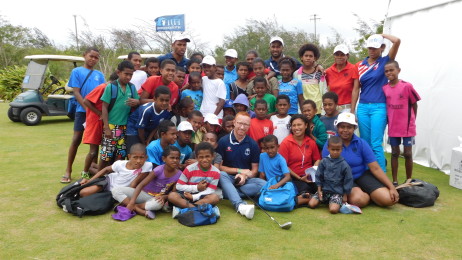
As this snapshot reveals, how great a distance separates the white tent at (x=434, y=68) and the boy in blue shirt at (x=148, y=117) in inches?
174

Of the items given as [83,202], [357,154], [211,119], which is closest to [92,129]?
[83,202]

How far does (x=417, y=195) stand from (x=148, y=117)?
3.30m

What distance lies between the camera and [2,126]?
1124 centimetres

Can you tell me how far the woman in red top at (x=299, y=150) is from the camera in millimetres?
4766

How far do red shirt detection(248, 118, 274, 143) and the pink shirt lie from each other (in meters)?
1.56

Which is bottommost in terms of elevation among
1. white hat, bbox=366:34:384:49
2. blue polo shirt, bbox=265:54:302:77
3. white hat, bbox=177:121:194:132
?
white hat, bbox=177:121:194:132

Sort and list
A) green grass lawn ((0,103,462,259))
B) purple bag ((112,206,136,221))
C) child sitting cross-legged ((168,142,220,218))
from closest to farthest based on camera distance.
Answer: green grass lawn ((0,103,462,259)) < purple bag ((112,206,136,221)) < child sitting cross-legged ((168,142,220,218))

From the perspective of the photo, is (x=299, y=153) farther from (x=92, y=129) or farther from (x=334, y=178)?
(x=92, y=129)

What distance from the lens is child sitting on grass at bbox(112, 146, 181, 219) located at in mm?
4055

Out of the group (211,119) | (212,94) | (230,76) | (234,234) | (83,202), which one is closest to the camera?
(234,234)

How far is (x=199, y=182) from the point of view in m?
4.24

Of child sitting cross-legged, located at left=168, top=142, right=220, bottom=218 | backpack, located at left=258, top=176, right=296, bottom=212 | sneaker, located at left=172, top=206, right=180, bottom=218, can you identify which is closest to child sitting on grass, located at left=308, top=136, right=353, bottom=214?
backpack, located at left=258, top=176, right=296, bottom=212

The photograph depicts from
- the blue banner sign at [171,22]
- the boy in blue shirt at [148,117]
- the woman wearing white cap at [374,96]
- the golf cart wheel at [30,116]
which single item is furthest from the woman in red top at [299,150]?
the golf cart wheel at [30,116]

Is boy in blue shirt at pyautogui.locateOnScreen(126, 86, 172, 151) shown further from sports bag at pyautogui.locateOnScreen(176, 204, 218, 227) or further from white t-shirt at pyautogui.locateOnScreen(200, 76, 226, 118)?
sports bag at pyautogui.locateOnScreen(176, 204, 218, 227)
